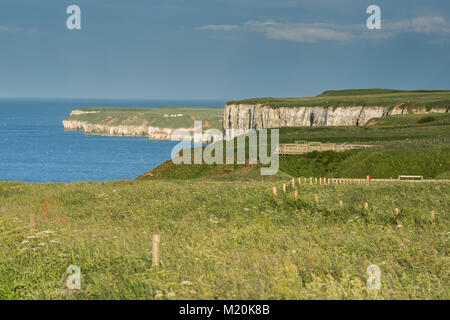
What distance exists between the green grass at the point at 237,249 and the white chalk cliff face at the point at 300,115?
9393cm

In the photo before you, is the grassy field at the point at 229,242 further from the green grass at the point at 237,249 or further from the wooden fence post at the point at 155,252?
the wooden fence post at the point at 155,252

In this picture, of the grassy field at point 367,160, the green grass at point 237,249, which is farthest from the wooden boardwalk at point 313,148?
the green grass at point 237,249

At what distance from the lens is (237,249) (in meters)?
15.7

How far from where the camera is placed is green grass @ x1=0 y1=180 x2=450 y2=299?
1166 centimetres

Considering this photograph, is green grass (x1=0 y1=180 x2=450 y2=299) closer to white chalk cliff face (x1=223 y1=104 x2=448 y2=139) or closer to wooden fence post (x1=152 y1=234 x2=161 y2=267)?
wooden fence post (x1=152 y1=234 x2=161 y2=267)

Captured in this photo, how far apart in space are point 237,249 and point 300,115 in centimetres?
13433

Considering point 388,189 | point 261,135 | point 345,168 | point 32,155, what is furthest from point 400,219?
point 32,155

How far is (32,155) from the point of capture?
194 meters

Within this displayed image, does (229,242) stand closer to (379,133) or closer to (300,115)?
(379,133)

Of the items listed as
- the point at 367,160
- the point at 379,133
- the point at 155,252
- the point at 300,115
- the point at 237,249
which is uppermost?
the point at 300,115

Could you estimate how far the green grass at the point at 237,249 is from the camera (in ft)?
38.3

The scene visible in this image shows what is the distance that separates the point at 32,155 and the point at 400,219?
187841 mm

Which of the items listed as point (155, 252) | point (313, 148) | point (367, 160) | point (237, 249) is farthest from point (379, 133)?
point (155, 252)
